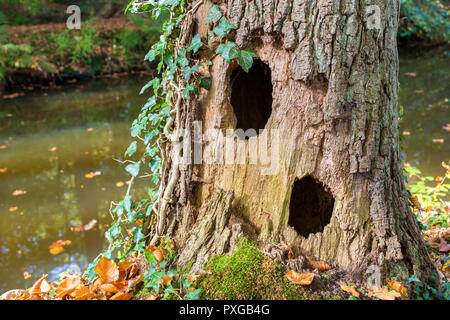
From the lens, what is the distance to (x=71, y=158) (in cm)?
592

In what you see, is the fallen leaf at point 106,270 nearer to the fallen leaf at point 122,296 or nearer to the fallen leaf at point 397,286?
the fallen leaf at point 122,296

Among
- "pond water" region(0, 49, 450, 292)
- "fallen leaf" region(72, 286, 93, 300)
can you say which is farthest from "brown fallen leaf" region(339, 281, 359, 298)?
"pond water" region(0, 49, 450, 292)

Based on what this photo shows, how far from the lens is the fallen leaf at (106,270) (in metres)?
2.16

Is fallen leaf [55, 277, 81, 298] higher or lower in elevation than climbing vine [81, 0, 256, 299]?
lower

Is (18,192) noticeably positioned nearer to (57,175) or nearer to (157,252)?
(57,175)

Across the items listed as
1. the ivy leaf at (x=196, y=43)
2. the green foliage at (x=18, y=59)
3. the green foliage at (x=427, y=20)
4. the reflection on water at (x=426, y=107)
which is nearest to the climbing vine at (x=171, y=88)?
the ivy leaf at (x=196, y=43)

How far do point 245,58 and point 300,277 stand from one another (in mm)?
1157

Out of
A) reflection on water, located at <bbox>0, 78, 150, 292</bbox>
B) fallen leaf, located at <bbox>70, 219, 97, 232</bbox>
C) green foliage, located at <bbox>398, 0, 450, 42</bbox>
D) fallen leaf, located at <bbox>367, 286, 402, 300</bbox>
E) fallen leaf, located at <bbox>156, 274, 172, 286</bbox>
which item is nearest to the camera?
fallen leaf, located at <bbox>367, 286, 402, 300</bbox>

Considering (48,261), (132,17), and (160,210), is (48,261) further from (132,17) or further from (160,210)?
(132,17)

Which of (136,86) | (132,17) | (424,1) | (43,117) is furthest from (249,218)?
(424,1)

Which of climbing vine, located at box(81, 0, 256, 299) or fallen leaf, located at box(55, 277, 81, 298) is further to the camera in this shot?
fallen leaf, located at box(55, 277, 81, 298)

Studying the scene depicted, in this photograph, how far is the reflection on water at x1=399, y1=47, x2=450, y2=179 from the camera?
211 inches

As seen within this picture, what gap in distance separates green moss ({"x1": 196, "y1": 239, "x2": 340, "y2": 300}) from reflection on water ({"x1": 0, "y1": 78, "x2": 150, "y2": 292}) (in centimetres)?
207

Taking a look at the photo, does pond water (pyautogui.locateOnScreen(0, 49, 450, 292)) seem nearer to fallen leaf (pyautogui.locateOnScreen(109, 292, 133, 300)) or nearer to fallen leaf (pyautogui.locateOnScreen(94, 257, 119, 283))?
fallen leaf (pyautogui.locateOnScreen(94, 257, 119, 283))
